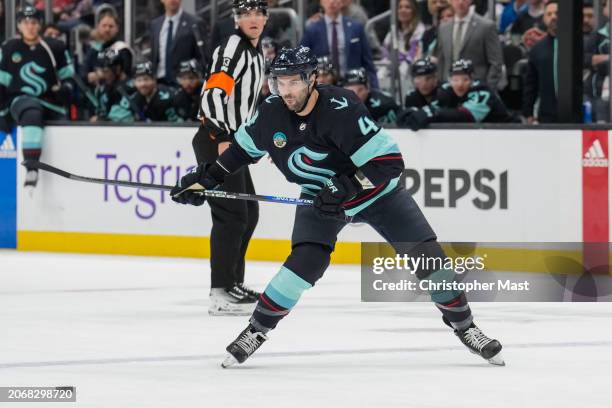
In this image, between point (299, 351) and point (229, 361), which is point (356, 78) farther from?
point (229, 361)

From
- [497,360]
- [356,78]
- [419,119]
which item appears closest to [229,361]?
[497,360]

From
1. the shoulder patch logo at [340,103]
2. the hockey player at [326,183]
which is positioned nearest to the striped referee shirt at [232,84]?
the hockey player at [326,183]

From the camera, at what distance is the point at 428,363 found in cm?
610

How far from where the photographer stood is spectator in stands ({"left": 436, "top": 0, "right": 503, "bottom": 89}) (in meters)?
10.6

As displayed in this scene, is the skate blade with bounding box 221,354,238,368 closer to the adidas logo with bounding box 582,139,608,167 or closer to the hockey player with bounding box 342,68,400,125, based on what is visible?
the adidas logo with bounding box 582,139,608,167

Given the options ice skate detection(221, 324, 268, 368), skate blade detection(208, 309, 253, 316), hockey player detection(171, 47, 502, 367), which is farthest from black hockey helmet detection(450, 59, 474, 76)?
ice skate detection(221, 324, 268, 368)

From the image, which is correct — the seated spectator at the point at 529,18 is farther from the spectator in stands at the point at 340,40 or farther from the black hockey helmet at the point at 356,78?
the black hockey helmet at the point at 356,78

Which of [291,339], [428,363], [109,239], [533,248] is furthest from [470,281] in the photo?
[109,239]

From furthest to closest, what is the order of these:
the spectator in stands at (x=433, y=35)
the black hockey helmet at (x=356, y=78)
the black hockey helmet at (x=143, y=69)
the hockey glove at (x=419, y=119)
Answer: the black hockey helmet at (x=143, y=69) < the spectator in stands at (x=433, y=35) < the black hockey helmet at (x=356, y=78) < the hockey glove at (x=419, y=119)

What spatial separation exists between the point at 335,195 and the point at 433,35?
209 inches

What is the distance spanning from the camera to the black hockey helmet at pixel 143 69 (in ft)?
38.5

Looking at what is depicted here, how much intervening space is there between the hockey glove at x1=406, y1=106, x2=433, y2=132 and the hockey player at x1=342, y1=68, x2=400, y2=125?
1.60 feet

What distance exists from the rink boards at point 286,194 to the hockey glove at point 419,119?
6 cm

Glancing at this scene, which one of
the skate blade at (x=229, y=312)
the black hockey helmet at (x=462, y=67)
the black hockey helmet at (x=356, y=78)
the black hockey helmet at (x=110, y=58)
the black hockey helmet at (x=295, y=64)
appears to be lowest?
the skate blade at (x=229, y=312)
